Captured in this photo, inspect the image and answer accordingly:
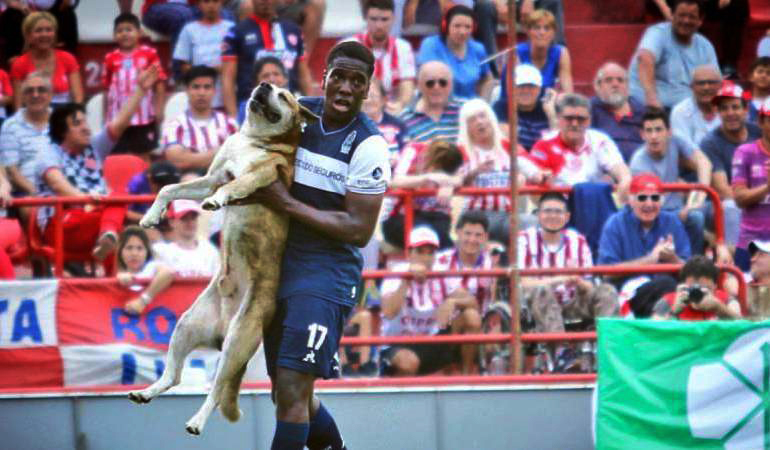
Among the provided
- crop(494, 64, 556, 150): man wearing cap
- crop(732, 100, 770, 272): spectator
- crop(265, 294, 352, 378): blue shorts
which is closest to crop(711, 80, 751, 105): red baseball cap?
crop(732, 100, 770, 272): spectator

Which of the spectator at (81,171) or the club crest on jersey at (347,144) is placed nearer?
the club crest on jersey at (347,144)

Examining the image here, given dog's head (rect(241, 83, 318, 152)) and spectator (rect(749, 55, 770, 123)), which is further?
spectator (rect(749, 55, 770, 123))

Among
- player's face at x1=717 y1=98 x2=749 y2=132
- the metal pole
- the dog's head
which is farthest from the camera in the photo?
player's face at x1=717 y1=98 x2=749 y2=132

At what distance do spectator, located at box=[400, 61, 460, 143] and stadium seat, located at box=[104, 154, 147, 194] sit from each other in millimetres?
2081

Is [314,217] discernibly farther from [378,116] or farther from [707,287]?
[378,116]

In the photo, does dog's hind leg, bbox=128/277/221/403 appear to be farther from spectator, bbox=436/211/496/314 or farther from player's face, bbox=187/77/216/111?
player's face, bbox=187/77/216/111

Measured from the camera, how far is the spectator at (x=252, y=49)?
459 inches

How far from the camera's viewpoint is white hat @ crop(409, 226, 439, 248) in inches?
375

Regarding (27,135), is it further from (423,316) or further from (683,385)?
(683,385)

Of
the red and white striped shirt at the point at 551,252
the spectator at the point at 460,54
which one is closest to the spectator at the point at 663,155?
the red and white striped shirt at the point at 551,252

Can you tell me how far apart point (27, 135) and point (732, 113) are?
5.42m

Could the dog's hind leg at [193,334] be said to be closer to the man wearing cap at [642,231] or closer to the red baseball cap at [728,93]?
the man wearing cap at [642,231]

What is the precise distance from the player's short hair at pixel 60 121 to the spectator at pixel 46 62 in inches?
39.6

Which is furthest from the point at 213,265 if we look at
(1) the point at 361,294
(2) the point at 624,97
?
(2) the point at 624,97
